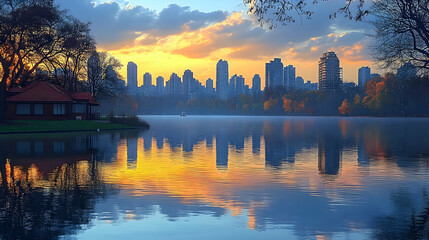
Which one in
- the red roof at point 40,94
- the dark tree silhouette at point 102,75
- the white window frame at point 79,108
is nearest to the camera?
the red roof at point 40,94

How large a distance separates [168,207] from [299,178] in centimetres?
683

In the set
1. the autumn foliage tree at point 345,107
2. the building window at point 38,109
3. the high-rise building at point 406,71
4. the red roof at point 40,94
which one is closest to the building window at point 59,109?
the red roof at point 40,94

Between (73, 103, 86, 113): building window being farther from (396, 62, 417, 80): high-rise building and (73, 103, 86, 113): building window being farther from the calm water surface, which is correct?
(396, 62, 417, 80): high-rise building

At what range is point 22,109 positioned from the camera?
68.2 m

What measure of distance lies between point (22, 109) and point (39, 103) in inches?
109

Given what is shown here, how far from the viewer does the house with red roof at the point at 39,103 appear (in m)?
67.9

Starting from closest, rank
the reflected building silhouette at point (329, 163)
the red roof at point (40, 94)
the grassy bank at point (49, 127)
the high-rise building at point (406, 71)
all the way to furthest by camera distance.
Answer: the reflected building silhouette at point (329, 163)
the high-rise building at point (406, 71)
the grassy bank at point (49, 127)
the red roof at point (40, 94)

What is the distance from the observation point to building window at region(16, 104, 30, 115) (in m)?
68.0

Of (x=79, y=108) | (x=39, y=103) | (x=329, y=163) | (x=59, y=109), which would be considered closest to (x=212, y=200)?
(x=329, y=163)

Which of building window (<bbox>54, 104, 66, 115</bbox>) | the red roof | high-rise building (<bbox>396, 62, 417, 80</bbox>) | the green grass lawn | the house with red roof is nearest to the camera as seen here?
high-rise building (<bbox>396, 62, 417, 80</bbox>)

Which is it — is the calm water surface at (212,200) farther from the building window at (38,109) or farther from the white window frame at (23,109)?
the white window frame at (23,109)

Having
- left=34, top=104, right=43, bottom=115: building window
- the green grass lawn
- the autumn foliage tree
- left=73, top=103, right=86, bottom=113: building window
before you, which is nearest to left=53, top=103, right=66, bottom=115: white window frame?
left=34, top=104, right=43, bottom=115: building window

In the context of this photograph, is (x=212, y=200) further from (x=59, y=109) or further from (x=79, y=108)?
(x=79, y=108)

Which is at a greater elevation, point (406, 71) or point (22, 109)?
point (406, 71)
